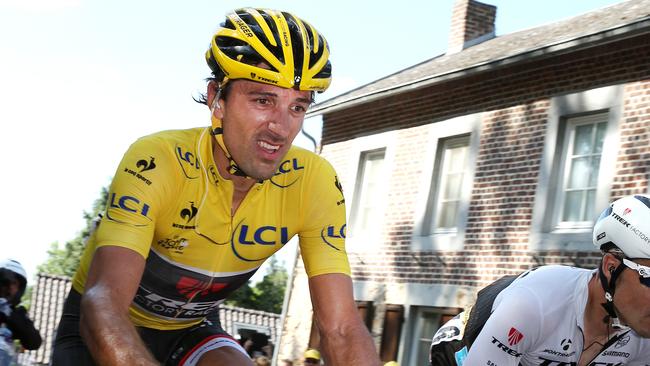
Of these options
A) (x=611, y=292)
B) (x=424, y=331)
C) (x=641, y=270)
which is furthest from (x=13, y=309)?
(x=424, y=331)

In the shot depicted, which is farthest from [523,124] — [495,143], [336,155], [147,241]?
[147,241]

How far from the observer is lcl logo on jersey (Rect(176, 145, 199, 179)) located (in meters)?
4.25

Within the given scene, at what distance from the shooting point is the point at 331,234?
4375 millimetres

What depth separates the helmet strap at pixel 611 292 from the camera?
4773 mm

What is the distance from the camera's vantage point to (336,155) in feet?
75.3

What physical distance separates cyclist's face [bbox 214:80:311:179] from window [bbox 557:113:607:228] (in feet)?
40.0

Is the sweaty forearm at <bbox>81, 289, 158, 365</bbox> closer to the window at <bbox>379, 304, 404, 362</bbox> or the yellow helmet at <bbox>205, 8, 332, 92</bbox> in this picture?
the yellow helmet at <bbox>205, 8, 332, 92</bbox>

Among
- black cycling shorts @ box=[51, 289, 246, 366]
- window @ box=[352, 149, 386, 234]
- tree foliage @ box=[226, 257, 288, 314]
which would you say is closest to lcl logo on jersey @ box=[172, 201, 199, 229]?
black cycling shorts @ box=[51, 289, 246, 366]

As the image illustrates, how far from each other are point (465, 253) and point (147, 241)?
14497 mm

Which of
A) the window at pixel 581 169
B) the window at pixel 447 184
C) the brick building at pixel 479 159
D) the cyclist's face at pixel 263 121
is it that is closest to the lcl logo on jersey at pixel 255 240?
the cyclist's face at pixel 263 121

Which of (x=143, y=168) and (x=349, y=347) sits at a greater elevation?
(x=143, y=168)

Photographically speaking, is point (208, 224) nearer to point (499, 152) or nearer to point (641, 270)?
point (641, 270)

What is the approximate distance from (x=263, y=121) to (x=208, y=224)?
48cm

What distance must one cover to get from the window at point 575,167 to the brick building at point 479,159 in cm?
2
